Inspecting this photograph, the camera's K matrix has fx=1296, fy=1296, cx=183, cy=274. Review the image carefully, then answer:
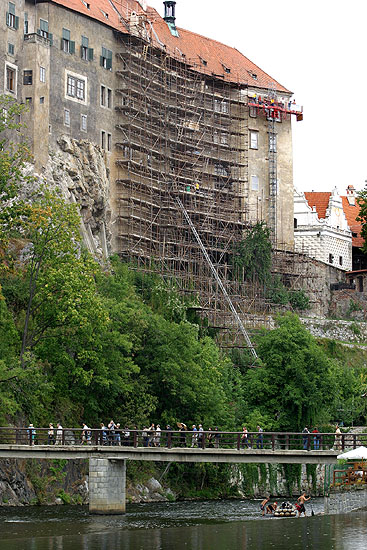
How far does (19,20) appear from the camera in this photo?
8944cm

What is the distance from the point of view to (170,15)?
385 feet

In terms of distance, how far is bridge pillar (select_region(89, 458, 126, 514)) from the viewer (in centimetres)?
5828

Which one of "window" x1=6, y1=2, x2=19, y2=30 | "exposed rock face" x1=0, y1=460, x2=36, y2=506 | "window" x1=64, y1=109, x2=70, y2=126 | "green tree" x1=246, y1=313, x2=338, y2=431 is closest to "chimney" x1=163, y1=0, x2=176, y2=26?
"window" x1=64, y1=109, x2=70, y2=126

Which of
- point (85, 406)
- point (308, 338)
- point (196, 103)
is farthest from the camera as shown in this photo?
point (196, 103)

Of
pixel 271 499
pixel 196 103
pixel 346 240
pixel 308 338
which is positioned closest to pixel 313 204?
pixel 346 240

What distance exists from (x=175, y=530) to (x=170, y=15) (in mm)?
73683

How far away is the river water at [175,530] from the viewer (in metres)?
45.3

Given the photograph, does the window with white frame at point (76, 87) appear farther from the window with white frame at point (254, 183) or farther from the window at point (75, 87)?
the window with white frame at point (254, 183)

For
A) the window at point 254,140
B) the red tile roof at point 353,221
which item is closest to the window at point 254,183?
the window at point 254,140

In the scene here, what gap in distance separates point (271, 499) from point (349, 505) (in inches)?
703

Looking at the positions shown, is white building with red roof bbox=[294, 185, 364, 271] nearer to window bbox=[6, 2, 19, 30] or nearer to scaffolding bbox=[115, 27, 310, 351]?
scaffolding bbox=[115, 27, 310, 351]

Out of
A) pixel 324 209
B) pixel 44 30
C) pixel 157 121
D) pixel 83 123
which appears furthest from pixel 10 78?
pixel 324 209

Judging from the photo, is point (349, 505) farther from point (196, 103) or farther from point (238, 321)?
point (196, 103)

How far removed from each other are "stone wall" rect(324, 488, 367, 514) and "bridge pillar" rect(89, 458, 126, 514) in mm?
9772
